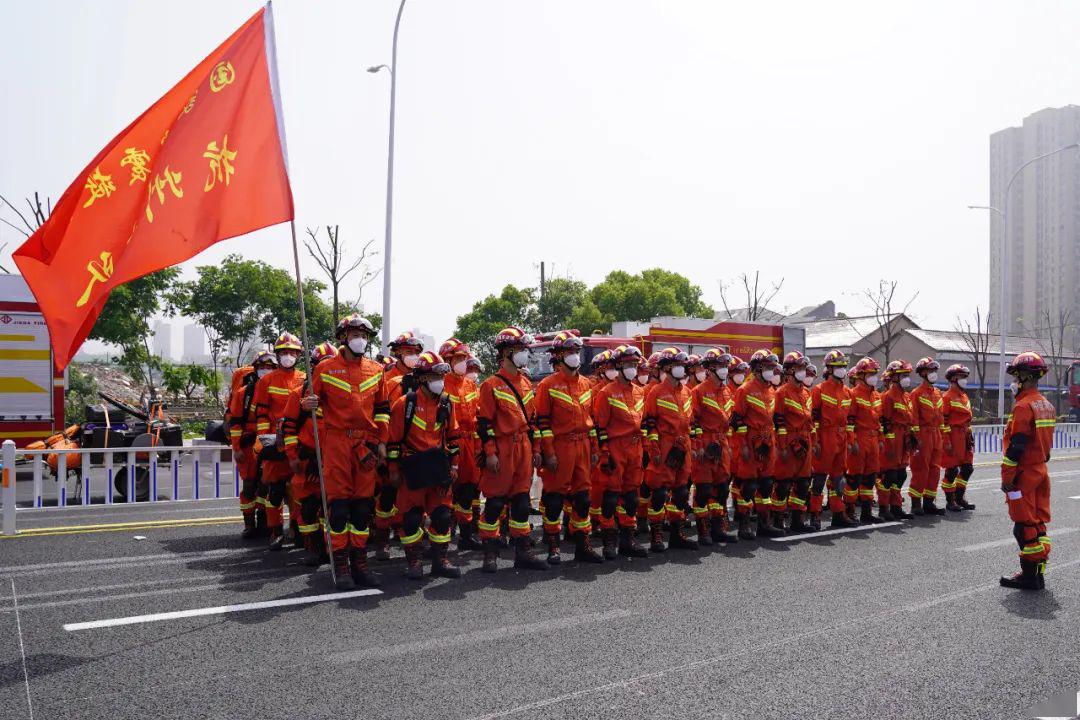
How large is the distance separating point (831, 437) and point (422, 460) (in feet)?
18.7

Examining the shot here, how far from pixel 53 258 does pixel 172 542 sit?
13.9ft

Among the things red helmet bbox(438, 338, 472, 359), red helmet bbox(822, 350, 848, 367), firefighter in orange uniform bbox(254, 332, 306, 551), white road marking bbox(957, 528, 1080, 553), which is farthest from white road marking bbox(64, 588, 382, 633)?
red helmet bbox(822, 350, 848, 367)

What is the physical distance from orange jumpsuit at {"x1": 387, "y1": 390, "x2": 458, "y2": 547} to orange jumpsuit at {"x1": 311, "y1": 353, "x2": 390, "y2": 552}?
36cm

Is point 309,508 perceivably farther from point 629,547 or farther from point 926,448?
point 926,448

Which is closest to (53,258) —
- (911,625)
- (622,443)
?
(622,443)

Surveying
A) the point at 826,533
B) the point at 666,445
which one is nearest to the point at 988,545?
the point at 826,533

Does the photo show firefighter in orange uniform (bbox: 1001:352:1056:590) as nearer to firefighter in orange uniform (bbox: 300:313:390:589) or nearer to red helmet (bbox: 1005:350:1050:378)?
red helmet (bbox: 1005:350:1050:378)

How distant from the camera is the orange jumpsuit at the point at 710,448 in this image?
927 centimetres

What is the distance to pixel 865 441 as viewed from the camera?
10969 mm

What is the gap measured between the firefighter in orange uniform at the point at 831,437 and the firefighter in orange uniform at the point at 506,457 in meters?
4.42

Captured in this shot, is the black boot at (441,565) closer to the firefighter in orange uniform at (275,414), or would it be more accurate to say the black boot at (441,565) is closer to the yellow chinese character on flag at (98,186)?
the firefighter in orange uniform at (275,414)

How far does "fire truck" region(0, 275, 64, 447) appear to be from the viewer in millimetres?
14969

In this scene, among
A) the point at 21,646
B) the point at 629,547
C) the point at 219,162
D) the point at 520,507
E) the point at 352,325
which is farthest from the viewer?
the point at 629,547

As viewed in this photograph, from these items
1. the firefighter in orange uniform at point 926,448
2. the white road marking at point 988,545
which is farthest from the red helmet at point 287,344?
the firefighter in orange uniform at point 926,448
